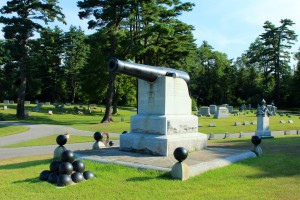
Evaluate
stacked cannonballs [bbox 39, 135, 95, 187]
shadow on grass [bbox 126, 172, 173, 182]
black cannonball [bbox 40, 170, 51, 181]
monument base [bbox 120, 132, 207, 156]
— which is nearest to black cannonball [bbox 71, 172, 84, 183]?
stacked cannonballs [bbox 39, 135, 95, 187]

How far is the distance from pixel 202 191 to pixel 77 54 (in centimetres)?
6835

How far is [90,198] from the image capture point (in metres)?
6.39

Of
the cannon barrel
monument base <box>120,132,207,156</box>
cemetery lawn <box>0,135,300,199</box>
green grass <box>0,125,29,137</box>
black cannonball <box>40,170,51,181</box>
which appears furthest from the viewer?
green grass <box>0,125,29,137</box>

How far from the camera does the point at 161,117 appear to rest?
32.9 ft

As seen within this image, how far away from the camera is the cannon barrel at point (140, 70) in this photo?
8.89m

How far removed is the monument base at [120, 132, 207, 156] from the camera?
9.62 m

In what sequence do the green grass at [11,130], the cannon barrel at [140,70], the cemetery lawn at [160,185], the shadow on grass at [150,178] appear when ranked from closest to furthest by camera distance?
the cemetery lawn at [160,185], the shadow on grass at [150,178], the cannon barrel at [140,70], the green grass at [11,130]

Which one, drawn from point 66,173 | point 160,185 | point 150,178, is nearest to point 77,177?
point 66,173

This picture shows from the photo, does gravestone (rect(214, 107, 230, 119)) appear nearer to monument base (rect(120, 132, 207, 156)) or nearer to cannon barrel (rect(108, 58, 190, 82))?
monument base (rect(120, 132, 207, 156))

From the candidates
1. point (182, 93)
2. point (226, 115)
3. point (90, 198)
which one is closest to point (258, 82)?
point (226, 115)

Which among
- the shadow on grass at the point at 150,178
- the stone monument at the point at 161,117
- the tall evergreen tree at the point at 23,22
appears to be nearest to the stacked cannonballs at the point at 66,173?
the shadow on grass at the point at 150,178

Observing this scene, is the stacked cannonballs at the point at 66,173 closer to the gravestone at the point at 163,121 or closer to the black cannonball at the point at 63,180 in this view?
the black cannonball at the point at 63,180

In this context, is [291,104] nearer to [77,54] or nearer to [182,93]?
[77,54]

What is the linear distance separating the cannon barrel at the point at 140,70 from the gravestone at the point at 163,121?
0.22 metres
